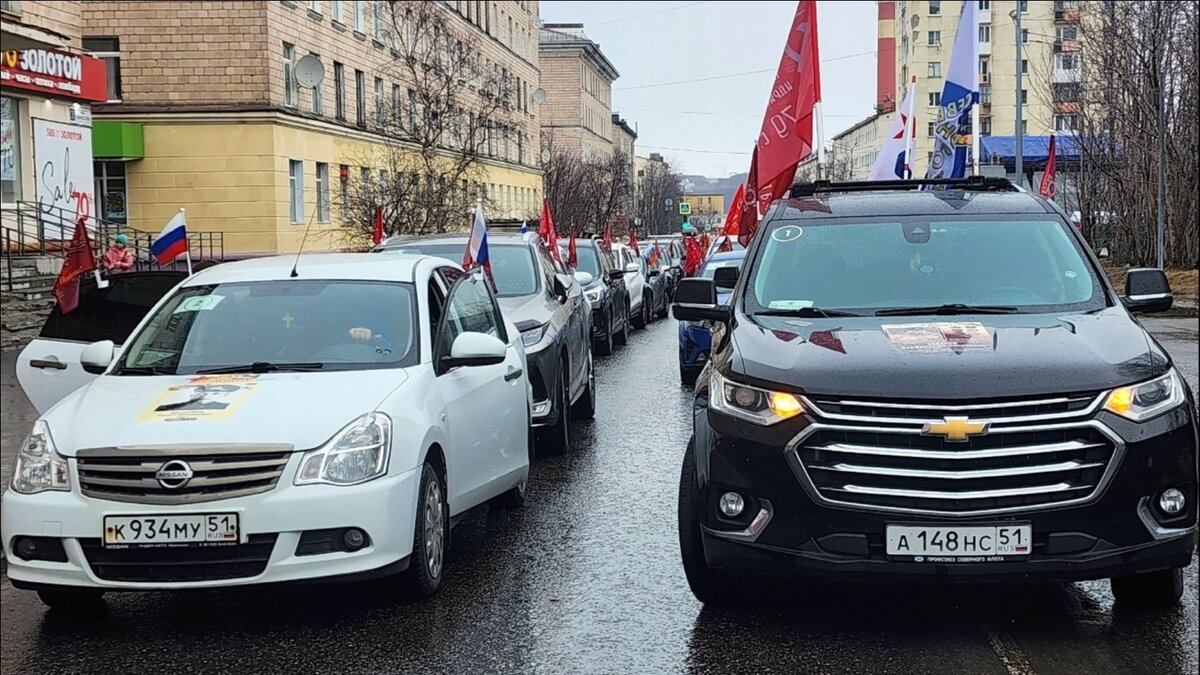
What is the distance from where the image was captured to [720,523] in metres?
4.99

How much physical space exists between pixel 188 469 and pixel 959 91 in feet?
42.3

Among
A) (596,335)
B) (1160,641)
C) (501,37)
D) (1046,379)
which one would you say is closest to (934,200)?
(1046,379)

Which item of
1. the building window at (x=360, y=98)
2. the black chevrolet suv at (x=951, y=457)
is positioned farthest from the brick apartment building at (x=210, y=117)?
the black chevrolet suv at (x=951, y=457)

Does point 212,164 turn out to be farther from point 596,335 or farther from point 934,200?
point 934,200

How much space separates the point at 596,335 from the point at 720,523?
13.6 meters

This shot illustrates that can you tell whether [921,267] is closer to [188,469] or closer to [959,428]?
[959,428]

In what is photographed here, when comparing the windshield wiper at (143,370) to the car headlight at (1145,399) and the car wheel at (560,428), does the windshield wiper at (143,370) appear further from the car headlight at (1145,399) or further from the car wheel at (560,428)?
the car headlight at (1145,399)

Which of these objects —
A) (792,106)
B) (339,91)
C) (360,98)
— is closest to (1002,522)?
(792,106)

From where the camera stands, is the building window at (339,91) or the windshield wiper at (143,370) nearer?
the windshield wiper at (143,370)

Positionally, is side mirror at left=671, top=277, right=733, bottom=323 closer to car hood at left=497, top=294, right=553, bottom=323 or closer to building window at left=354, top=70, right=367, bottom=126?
car hood at left=497, top=294, right=553, bottom=323

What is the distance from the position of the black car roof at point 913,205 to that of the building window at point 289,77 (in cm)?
3385

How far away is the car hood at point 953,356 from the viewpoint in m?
4.74

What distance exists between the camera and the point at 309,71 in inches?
1412

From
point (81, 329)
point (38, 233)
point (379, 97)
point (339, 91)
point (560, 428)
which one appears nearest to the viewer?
point (81, 329)
